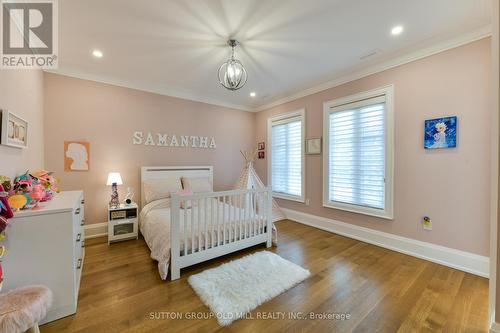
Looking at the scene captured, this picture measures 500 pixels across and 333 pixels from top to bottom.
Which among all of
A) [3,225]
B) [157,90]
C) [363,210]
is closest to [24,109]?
[3,225]

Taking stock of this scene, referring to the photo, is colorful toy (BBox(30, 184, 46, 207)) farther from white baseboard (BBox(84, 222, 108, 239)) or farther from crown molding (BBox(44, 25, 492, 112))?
crown molding (BBox(44, 25, 492, 112))

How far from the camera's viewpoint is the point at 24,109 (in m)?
2.10

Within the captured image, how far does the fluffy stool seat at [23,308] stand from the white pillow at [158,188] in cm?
200

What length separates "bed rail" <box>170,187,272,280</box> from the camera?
81.7 inches

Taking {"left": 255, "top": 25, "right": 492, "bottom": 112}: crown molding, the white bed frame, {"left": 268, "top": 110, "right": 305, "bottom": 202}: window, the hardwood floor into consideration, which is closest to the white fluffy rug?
the hardwood floor

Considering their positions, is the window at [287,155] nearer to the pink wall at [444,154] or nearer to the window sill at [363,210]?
the window sill at [363,210]

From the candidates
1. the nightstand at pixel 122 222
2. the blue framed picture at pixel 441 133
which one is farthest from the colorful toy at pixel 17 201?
the blue framed picture at pixel 441 133

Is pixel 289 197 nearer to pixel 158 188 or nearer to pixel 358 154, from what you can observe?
pixel 358 154

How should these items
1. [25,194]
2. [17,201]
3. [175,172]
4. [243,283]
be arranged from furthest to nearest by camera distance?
[175,172], [243,283], [25,194], [17,201]

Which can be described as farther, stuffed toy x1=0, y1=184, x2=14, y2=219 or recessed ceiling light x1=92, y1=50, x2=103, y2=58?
recessed ceiling light x1=92, y1=50, x2=103, y2=58

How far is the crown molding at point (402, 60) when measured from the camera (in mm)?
2131

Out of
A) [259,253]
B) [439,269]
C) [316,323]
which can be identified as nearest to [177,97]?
[259,253]

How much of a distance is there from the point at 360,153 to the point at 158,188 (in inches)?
128

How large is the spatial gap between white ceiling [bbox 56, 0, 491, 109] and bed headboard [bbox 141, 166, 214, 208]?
1.54 metres
